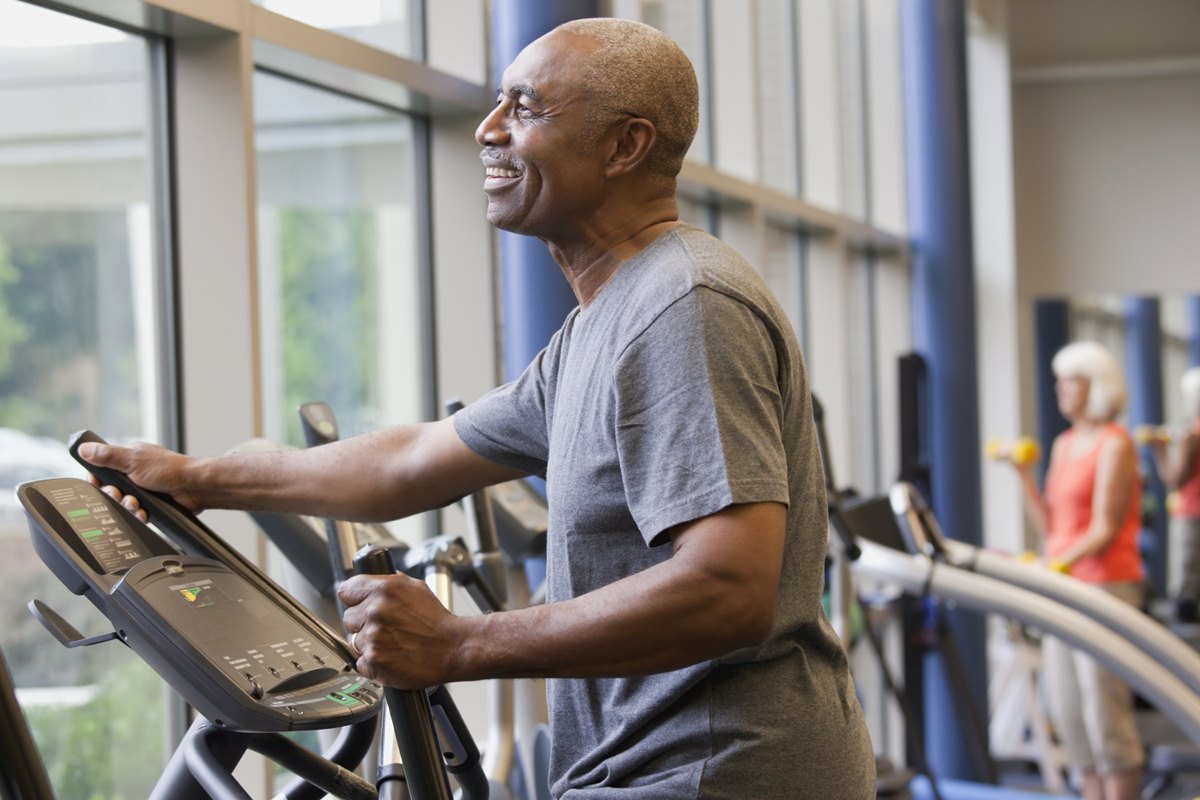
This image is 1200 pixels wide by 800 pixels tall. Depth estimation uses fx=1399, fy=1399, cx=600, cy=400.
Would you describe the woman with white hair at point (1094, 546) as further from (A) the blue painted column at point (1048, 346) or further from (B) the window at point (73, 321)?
(A) the blue painted column at point (1048, 346)

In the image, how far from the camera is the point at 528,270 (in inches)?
122

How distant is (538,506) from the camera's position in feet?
8.85

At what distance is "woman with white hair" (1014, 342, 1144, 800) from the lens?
4723mm

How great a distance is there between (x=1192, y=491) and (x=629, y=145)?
27.2ft

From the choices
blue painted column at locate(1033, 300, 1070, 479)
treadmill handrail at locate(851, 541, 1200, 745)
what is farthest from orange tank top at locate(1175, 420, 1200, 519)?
treadmill handrail at locate(851, 541, 1200, 745)

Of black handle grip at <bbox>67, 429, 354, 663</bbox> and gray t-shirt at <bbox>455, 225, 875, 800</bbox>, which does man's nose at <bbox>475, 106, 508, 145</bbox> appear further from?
black handle grip at <bbox>67, 429, 354, 663</bbox>

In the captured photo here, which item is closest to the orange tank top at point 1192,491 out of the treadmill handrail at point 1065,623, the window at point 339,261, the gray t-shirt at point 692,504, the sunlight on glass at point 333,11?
the treadmill handrail at point 1065,623

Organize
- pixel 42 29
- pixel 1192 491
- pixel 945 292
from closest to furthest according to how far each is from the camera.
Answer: pixel 42 29 < pixel 945 292 < pixel 1192 491

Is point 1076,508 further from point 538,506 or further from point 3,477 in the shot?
point 3,477

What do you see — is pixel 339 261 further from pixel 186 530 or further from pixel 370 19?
pixel 186 530

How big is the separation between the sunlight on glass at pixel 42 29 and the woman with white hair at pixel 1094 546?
3.77m

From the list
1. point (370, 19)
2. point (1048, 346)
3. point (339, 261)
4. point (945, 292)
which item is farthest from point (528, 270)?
point (1048, 346)

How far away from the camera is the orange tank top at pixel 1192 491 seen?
8.75 meters

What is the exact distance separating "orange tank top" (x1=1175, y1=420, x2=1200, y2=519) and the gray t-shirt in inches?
316
